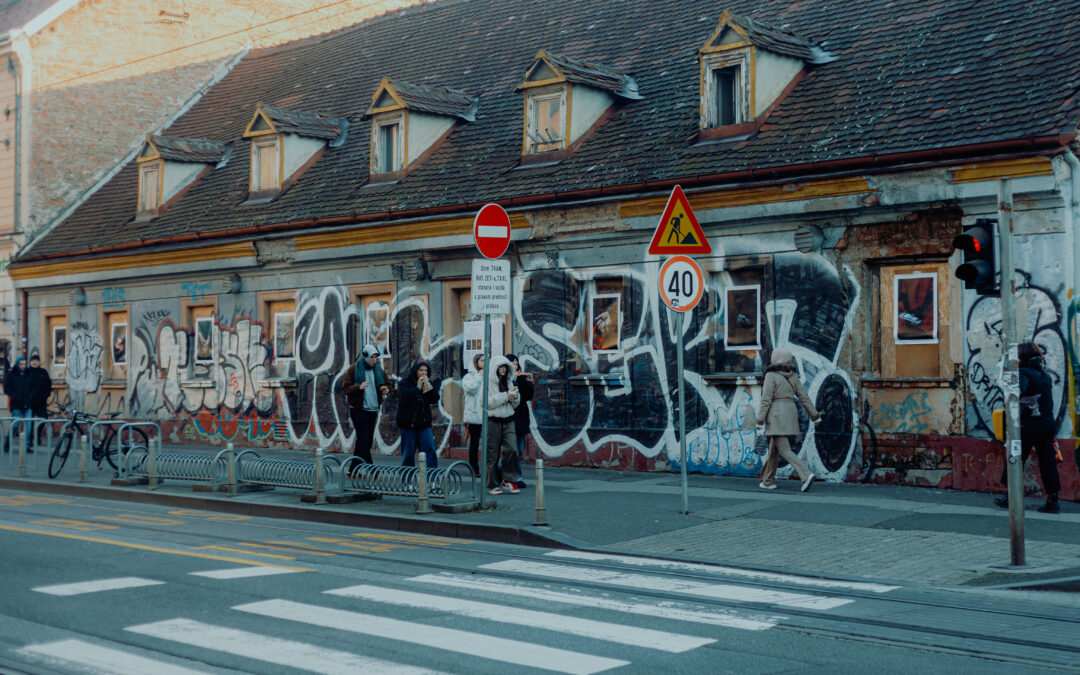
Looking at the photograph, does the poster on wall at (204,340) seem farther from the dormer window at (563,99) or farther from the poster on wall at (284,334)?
the dormer window at (563,99)

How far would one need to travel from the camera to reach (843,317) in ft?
52.9

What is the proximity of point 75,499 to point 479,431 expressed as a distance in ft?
18.8

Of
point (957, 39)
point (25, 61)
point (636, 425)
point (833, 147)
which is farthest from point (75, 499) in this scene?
point (25, 61)

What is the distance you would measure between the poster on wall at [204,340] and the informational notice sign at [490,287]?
45.9ft

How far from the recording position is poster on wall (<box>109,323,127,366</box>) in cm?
2766

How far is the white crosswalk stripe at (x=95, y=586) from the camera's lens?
29.6ft

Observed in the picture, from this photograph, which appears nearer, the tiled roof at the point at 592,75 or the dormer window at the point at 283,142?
the tiled roof at the point at 592,75

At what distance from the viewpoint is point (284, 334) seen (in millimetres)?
24000

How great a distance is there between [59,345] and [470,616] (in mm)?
24124

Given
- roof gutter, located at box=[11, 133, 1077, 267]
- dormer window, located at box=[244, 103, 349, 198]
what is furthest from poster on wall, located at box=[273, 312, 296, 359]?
dormer window, located at box=[244, 103, 349, 198]

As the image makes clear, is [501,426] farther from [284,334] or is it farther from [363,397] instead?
[284,334]

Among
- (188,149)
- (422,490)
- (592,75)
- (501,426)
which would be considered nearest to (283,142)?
(188,149)

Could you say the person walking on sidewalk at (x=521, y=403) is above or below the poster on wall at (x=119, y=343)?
below

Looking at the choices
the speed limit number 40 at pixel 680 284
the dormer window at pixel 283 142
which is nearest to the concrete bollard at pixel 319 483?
the speed limit number 40 at pixel 680 284
